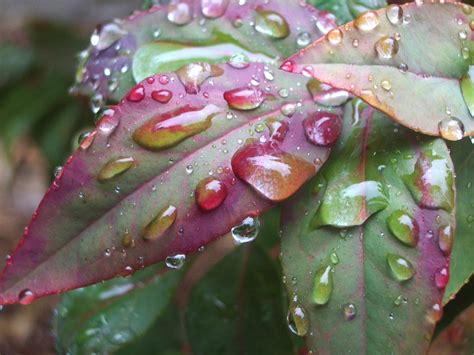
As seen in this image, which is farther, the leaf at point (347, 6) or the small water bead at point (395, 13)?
the leaf at point (347, 6)

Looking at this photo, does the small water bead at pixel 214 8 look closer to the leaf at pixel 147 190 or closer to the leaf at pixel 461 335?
the leaf at pixel 147 190

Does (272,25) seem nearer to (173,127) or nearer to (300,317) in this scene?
(173,127)

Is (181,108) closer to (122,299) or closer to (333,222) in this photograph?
(333,222)

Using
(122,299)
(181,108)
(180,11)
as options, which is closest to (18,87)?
(122,299)

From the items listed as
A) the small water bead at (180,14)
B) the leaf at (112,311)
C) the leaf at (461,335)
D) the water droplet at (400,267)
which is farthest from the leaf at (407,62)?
the leaf at (112,311)

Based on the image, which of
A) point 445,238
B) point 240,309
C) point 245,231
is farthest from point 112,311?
point 445,238

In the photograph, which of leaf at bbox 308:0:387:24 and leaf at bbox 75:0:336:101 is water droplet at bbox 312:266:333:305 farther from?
leaf at bbox 308:0:387:24
